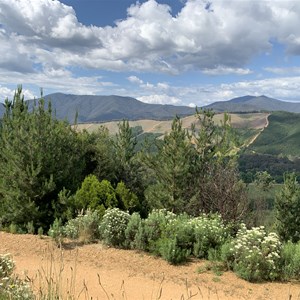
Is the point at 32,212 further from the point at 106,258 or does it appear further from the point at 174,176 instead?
the point at 174,176

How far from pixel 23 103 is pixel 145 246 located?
38.3ft

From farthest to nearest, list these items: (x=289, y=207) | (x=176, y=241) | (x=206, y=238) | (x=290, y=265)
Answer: (x=289, y=207), (x=206, y=238), (x=176, y=241), (x=290, y=265)

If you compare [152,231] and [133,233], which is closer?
[152,231]

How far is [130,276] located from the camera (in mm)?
8602

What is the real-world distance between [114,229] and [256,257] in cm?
443

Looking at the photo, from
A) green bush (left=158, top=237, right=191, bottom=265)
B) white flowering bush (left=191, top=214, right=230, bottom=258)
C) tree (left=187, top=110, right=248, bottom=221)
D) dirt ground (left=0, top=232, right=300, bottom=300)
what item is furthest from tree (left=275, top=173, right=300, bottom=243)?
dirt ground (left=0, top=232, right=300, bottom=300)

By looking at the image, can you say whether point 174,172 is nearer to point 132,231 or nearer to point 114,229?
point 132,231

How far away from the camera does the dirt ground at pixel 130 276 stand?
24.5 ft

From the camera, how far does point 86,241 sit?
37.0 ft

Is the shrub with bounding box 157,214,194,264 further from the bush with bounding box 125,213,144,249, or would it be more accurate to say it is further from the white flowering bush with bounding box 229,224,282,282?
the white flowering bush with bounding box 229,224,282,282

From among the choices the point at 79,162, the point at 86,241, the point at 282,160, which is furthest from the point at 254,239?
the point at 282,160

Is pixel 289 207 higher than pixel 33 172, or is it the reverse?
pixel 33 172

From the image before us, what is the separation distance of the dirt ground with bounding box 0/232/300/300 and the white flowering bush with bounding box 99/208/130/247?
35 cm

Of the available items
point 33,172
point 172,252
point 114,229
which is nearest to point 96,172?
point 33,172
